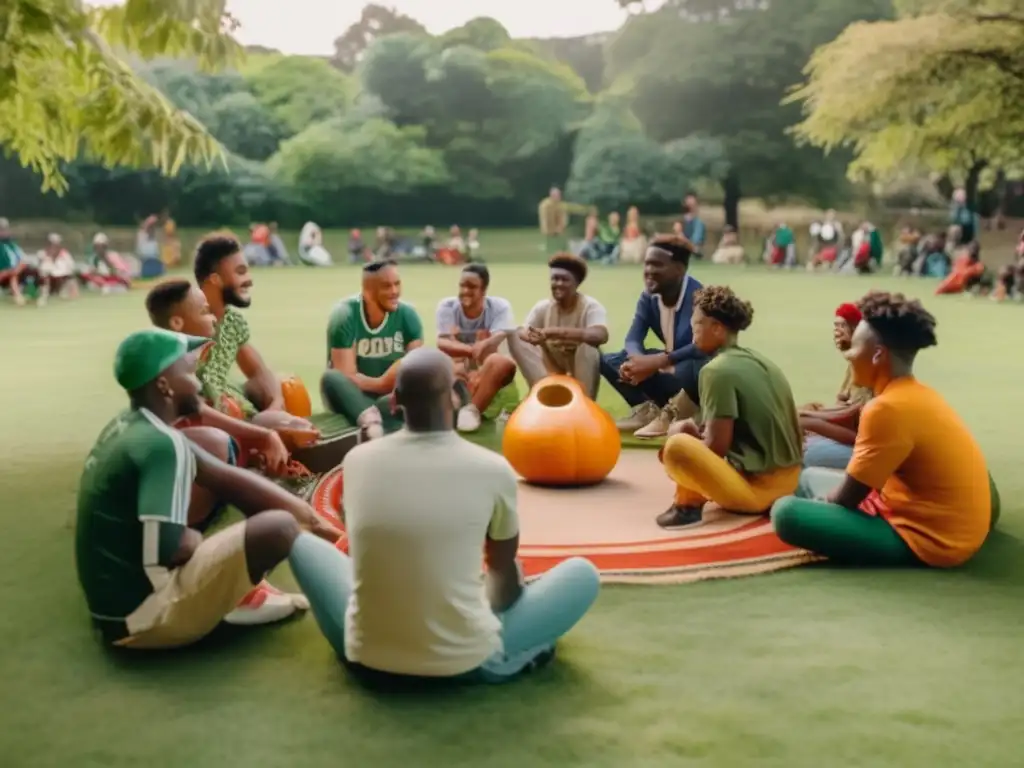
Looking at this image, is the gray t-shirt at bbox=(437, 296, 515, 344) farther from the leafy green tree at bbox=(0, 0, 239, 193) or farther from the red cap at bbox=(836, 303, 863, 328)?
the red cap at bbox=(836, 303, 863, 328)

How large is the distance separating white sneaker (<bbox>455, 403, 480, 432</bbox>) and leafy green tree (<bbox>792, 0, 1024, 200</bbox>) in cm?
2227

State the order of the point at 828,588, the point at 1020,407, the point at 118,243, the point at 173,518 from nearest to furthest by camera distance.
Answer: the point at 173,518 < the point at 828,588 < the point at 1020,407 < the point at 118,243

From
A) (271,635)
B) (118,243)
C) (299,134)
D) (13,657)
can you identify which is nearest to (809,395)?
(271,635)

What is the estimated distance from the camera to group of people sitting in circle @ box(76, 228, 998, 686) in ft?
12.1

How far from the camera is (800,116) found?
41156mm

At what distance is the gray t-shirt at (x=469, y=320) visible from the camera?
8.98m

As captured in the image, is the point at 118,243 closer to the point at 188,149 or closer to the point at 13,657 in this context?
the point at 188,149

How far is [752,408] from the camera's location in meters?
5.86

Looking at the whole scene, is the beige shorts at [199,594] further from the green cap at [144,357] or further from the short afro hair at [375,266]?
the short afro hair at [375,266]

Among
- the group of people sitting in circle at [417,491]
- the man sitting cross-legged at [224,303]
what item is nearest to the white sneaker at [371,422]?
the group of people sitting in circle at [417,491]

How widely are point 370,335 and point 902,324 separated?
4.14 m

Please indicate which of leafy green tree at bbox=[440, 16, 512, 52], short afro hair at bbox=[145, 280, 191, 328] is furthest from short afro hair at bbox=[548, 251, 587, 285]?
leafy green tree at bbox=[440, 16, 512, 52]

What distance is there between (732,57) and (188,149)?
1489 inches

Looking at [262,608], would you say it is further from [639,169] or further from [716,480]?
[639,169]
